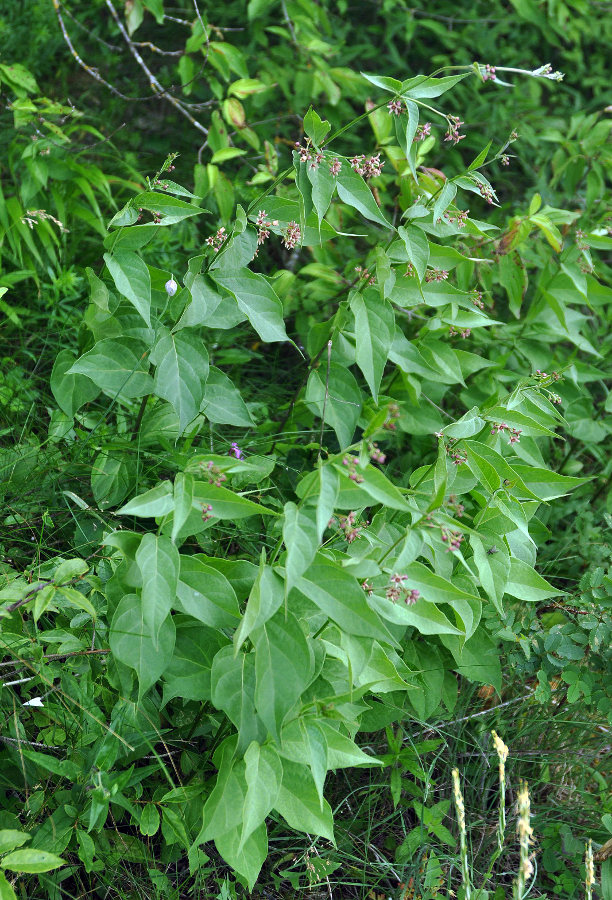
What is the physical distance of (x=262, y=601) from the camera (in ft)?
3.99

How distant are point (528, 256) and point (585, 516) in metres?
0.78

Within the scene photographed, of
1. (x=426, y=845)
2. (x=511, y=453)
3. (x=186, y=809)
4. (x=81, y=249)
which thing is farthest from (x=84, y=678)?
(x=81, y=249)

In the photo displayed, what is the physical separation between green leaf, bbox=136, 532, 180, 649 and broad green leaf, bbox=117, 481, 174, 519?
58 mm

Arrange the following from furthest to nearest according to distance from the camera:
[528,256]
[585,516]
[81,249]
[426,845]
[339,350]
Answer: [81,249]
[528,256]
[585,516]
[339,350]
[426,845]

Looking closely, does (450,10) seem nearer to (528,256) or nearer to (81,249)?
(528,256)

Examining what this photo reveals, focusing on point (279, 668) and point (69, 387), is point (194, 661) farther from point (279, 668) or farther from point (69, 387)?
point (69, 387)

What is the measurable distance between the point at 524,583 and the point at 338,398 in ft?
1.77

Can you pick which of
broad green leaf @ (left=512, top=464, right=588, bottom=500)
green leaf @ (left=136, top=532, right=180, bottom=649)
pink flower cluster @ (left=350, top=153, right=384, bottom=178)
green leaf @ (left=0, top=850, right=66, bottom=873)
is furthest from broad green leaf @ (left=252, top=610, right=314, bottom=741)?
pink flower cluster @ (left=350, top=153, right=384, bottom=178)

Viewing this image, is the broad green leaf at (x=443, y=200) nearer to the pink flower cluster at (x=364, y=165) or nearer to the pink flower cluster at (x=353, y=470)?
the pink flower cluster at (x=364, y=165)

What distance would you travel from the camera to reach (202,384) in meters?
1.56

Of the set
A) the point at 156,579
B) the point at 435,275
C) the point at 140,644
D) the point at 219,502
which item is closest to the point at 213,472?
the point at 219,502

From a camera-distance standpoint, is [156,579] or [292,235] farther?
[292,235]

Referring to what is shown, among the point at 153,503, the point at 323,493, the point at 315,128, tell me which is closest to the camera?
the point at 323,493

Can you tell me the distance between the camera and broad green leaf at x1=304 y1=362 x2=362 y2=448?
69.1 inches
